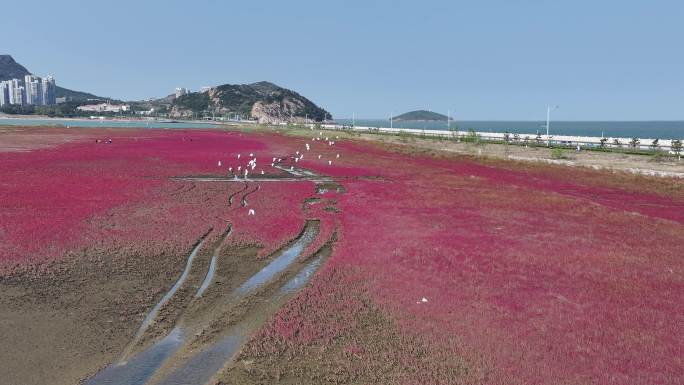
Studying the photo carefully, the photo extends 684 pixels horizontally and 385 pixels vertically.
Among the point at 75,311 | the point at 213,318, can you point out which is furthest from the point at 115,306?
the point at 213,318

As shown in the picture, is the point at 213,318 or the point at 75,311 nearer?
the point at 213,318

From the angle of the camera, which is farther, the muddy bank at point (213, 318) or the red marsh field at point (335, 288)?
the red marsh field at point (335, 288)

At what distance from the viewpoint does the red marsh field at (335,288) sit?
443 inches

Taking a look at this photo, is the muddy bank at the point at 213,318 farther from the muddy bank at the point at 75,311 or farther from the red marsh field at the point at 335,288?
the muddy bank at the point at 75,311

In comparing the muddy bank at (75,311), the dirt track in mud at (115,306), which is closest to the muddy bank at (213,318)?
the dirt track in mud at (115,306)

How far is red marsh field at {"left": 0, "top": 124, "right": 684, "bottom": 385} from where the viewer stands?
11.2m

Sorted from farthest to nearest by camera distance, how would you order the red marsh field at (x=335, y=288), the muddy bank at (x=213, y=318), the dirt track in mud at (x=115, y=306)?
the dirt track in mud at (x=115, y=306) < the red marsh field at (x=335, y=288) < the muddy bank at (x=213, y=318)

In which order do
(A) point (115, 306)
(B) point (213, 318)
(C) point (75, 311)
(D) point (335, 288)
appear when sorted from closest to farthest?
(B) point (213, 318)
(C) point (75, 311)
(A) point (115, 306)
(D) point (335, 288)

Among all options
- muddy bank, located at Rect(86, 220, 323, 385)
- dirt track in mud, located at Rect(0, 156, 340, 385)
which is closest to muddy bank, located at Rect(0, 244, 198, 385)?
dirt track in mud, located at Rect(0, 156, 340, 385)

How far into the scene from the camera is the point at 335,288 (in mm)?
16391

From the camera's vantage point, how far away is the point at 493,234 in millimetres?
23781

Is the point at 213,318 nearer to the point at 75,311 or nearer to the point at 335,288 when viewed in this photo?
the point at 75,311

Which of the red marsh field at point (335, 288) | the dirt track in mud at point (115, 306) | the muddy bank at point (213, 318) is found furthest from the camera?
the dirt track in mud at point (115, 306)

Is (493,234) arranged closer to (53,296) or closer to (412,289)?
(412,289)
